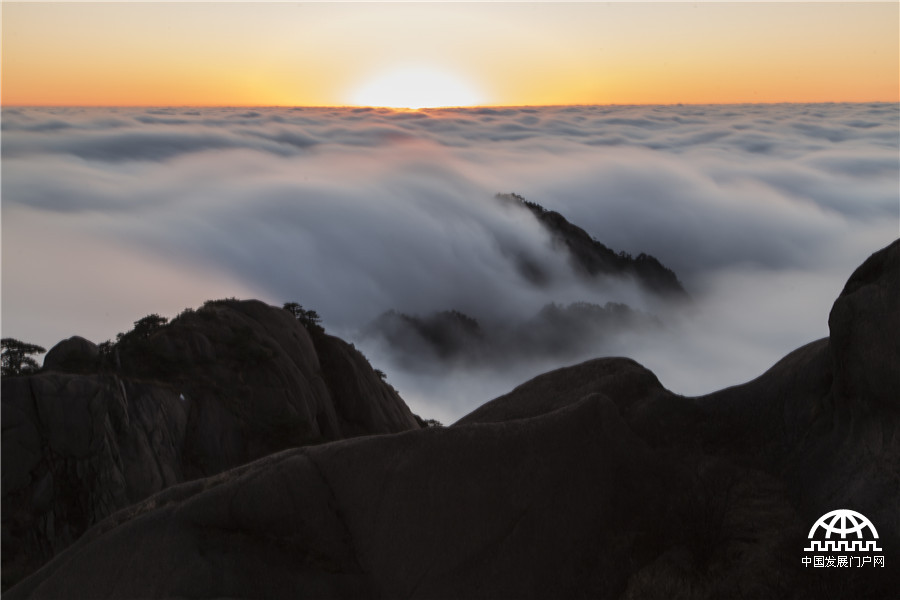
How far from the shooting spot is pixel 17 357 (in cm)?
3175

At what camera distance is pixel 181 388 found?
31.7 m

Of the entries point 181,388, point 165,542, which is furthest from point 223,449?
point 165,542

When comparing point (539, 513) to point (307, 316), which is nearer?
point (539, 513)

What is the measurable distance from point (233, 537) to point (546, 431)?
6.12m

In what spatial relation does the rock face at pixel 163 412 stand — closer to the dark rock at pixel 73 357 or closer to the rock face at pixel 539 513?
the dark rock at pixel 73 357

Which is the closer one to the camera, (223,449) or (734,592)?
(734,592)

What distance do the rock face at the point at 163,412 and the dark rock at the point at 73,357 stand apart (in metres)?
0.05

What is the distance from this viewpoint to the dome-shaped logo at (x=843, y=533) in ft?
39.7

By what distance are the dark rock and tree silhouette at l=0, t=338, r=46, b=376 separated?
79cm

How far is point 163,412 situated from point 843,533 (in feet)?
85.4

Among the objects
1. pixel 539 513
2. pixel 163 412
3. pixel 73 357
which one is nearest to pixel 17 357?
pixel 73 357

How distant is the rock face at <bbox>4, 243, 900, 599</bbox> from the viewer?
1224 cm

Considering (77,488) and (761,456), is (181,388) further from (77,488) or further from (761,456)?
(761,456)

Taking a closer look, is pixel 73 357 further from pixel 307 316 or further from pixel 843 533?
pixel 843 533
